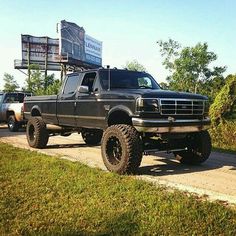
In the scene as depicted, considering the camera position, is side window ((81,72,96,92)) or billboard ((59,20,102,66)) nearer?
side window ((81,72,96,92))

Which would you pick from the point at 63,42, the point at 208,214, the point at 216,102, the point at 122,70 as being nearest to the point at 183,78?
the point at 63,42

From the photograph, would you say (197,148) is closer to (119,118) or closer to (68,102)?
(119,118)

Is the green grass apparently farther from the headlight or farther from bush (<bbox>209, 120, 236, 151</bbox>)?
bush (<bbox>209, 120, 236, 151</bbox>)

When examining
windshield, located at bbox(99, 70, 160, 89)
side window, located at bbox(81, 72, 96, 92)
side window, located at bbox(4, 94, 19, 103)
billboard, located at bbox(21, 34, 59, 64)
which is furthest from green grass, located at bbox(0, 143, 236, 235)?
billboard, located at bbox(21, 34, 59, 64)

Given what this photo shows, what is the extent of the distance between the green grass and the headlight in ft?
4.37

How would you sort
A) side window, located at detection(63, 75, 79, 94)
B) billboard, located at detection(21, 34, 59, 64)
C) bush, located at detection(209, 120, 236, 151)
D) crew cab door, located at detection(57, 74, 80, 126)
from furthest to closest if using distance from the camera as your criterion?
billboard, located at detection(21, 34, 59, 64), bush, located at detection(209, 120, 236, 151), side window, located at detection(63, 75, 79, 94), crew cab door, located at detection(57, 74, 80, 126)

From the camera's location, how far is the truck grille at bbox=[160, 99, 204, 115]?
768 centimetres

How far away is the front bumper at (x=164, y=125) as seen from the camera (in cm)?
750

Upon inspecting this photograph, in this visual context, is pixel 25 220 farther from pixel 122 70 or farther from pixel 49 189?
pixel 122 70

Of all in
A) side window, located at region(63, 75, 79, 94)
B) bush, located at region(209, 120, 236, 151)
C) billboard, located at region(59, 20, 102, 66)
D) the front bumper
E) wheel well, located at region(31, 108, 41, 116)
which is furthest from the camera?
billboard, located at region(59, 20, 102, 66)

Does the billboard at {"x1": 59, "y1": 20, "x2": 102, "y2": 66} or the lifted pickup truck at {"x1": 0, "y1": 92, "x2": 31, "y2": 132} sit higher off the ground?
the billboard at {"x1": 59, "y1": 20, "x2": 102, "y2": 66}

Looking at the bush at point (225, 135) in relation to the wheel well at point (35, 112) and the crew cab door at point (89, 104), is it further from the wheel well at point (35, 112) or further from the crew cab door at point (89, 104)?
the wheel well at point (35, 112)

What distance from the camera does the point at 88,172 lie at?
7703 mm

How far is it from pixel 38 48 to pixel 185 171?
209 ft
